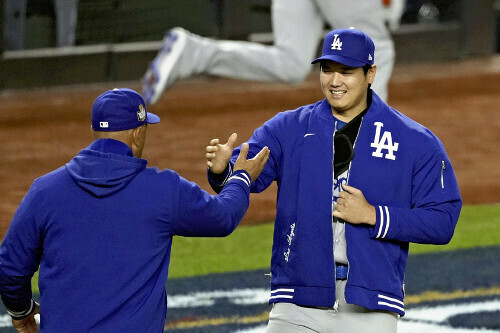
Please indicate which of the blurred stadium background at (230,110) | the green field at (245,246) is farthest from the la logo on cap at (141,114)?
the green field at (245,246)

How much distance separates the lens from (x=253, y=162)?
4594 millimetres

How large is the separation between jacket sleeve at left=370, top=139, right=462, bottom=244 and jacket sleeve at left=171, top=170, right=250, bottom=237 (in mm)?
584

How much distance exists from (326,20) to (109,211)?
5.30m

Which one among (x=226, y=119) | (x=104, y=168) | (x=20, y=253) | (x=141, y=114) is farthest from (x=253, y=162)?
(x=226, y=119)

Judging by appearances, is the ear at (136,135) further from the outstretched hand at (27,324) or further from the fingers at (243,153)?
the outstretched hand at (27,324)

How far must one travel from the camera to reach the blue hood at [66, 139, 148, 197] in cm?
394

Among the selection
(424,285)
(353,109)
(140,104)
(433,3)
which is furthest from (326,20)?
(433,3)

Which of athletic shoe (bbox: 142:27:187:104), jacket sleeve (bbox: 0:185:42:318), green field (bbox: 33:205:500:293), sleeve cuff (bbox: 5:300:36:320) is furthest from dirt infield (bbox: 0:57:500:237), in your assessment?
jacket sleeve (bbox: 0:185:42:318)

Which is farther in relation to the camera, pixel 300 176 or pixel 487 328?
pixel 487 328

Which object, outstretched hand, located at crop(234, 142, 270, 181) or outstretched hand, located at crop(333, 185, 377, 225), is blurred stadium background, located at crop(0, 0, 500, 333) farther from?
outstretched hand, located at crop(333, 185, 377, 225)

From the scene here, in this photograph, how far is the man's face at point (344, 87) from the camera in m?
4.62

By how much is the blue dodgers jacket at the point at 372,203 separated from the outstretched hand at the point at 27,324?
0.91m

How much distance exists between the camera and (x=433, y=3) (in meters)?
18.4

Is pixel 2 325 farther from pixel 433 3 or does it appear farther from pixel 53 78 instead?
pixel 433 3
